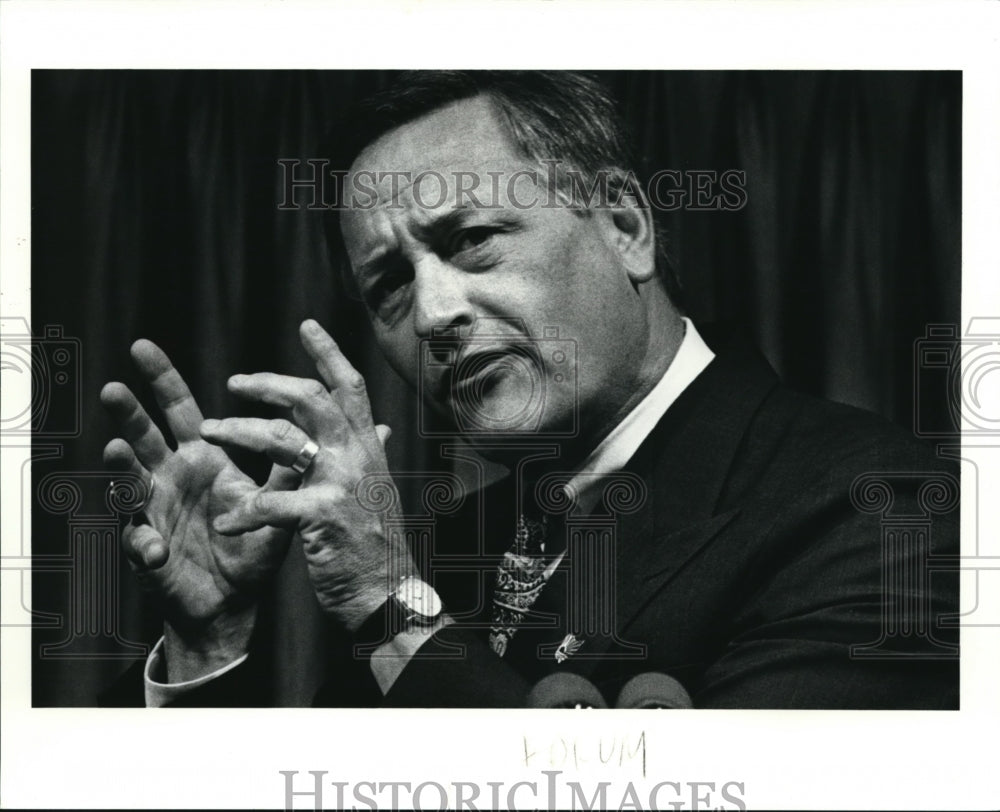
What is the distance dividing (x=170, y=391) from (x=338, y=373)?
16.3 inches

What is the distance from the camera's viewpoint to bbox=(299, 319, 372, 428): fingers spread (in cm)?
276

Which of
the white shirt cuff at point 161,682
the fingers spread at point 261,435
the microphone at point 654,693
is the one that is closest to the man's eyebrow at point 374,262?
the fingers spread at point 261,435

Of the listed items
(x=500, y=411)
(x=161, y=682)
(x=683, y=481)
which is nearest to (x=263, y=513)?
(x=161, y=682)

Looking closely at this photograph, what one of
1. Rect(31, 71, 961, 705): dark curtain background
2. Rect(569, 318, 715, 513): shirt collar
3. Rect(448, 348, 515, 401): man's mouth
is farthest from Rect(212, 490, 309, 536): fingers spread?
Rect(569, 318, 715, 513): shirt collar

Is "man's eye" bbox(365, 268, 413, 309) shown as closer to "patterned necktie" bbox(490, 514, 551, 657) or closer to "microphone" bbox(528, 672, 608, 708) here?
"patterned necktie" bbox(490, 514, 551, 657)

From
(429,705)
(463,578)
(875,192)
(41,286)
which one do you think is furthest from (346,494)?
(875,192)

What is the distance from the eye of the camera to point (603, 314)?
2.74 m

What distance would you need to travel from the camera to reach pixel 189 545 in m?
2.79

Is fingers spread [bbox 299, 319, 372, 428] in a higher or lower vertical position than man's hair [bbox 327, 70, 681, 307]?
lower

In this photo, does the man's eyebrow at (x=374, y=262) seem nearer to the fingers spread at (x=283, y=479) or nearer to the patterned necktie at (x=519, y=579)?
the fingers spread at (x=283, y=479)

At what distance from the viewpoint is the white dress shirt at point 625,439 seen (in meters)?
2.74

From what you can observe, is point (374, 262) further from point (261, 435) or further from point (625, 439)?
point (625, 439)

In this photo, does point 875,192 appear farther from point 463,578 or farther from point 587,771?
point 587,771
